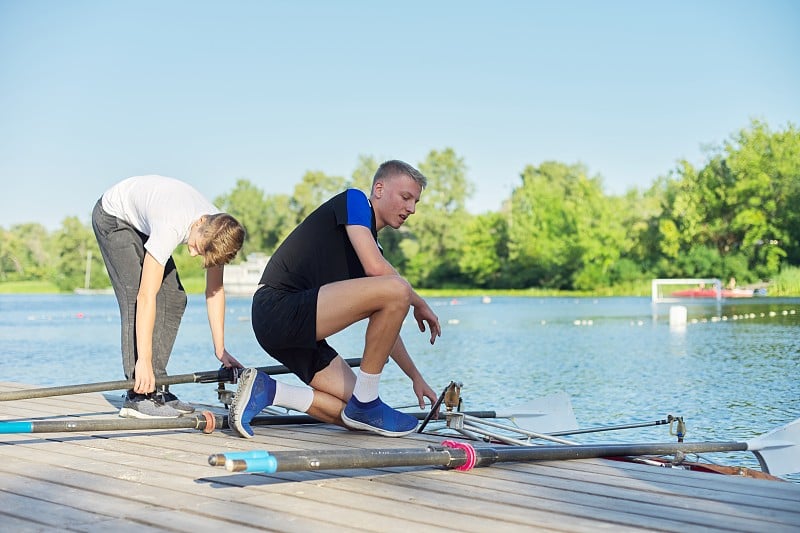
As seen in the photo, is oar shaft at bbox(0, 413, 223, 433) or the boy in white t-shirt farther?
the boy in white t-shirt

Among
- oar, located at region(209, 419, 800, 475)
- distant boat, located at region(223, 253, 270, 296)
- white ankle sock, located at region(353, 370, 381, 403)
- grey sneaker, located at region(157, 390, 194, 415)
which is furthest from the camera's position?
distant boat, located at region(223, 253, 270, 296)

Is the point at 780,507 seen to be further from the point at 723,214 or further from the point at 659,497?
the point at 723,214

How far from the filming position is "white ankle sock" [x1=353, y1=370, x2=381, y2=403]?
430cm

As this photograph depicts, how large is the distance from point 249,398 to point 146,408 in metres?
1.08

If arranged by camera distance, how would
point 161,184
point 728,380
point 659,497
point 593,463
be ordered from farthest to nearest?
point 728,380 → point 161,184 → point 593,463 → point 659,497

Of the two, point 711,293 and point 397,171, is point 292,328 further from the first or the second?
point 711,293

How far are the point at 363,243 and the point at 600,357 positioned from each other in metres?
13.7

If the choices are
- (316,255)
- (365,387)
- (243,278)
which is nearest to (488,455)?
(365,387)

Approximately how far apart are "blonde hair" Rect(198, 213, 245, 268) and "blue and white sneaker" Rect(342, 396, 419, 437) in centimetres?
100

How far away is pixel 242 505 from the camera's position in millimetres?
2889

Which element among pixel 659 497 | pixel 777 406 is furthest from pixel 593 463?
pixel 777 406

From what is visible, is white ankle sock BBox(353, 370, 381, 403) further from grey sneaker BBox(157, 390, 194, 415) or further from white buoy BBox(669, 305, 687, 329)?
white buoy BBox(669, 305, 687, 329)

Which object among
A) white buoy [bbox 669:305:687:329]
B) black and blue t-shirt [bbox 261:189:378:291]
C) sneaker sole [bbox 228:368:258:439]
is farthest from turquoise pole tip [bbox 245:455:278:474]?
white buoy [bbox 669:305:687:329]

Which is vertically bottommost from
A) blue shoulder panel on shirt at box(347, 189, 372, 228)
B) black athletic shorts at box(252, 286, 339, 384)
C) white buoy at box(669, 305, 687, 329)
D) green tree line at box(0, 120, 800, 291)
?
white buoy at box(669, 305, 687, 329)
